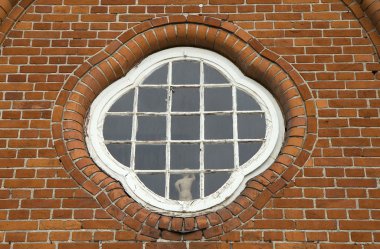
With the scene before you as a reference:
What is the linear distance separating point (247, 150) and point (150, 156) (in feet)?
2.73

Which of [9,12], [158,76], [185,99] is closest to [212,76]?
[185,99]

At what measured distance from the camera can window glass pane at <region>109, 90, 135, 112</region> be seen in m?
5.73

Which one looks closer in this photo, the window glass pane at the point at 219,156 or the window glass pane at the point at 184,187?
the window glass pane at the point at 184,187

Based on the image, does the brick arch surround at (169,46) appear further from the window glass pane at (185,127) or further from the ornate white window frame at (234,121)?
the window glass pane at (185,127)

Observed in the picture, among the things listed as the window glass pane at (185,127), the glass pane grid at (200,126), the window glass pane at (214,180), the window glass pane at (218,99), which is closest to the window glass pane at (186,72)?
the glass pane grid at (200,126)

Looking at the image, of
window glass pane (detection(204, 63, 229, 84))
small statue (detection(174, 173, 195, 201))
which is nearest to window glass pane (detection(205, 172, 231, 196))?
small statue (detection(174, 173, 195, 201))

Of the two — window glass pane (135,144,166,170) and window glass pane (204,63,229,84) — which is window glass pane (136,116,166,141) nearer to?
window glass pane (135,144,166,170)

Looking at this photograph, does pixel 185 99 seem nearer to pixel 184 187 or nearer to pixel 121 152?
pixel 121 152

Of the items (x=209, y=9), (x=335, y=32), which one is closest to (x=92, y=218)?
(x=209, y=9)

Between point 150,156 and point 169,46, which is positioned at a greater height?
point 169,46

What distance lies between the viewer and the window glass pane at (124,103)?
5734 mm

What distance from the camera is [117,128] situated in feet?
18.5

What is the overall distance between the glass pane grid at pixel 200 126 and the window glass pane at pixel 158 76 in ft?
0.08

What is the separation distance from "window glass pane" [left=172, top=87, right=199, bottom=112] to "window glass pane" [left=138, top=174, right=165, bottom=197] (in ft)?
2.17
